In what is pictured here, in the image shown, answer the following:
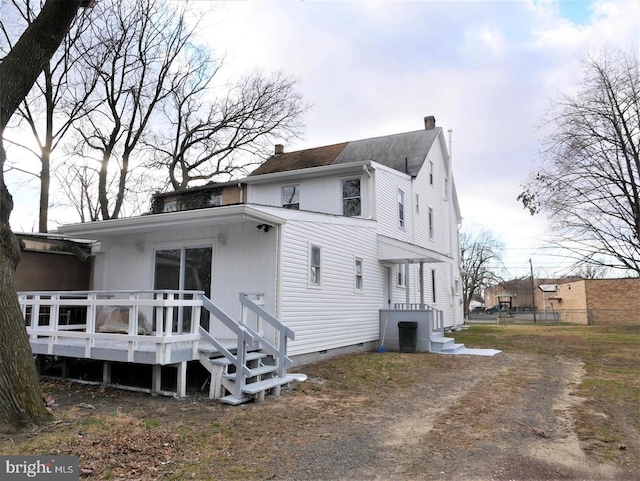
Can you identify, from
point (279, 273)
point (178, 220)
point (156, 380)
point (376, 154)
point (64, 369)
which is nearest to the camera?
point (156, 380)

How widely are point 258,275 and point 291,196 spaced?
6.51 metres

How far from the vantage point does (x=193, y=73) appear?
2194 centimetres

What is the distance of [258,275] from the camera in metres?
9.34

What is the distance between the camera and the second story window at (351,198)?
14001 mm

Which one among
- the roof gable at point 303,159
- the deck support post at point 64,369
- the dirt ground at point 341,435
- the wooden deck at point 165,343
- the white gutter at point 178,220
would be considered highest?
the roof gable at point 303,159

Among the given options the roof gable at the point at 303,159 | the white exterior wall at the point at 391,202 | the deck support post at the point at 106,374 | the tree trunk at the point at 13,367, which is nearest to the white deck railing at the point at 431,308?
the white exterior wall at the point at 391,202

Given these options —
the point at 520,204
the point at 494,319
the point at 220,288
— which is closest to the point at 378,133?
the point at 520,204

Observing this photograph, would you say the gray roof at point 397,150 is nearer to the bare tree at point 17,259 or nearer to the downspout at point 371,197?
the downspout at point 371,197

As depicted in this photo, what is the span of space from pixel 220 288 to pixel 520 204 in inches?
575

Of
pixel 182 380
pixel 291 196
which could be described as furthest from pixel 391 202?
pixel 182 380

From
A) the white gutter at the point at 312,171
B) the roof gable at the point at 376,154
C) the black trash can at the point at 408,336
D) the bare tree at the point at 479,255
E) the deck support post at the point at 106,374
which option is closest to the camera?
the deck support post at the point at 106,374

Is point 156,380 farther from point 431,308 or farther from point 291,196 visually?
point 291,196

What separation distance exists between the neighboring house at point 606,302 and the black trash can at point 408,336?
20503 mm

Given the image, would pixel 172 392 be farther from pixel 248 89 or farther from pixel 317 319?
pixel 248 89
